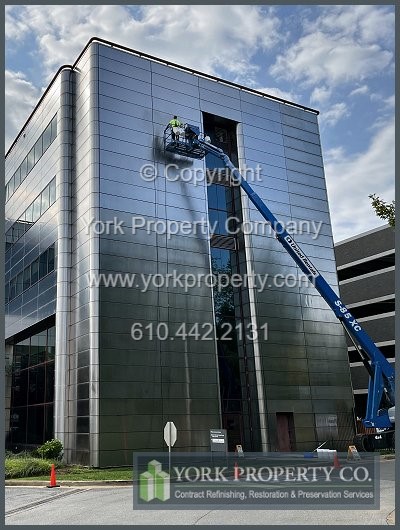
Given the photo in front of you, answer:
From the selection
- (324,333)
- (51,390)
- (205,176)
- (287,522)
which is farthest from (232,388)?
(287,522)

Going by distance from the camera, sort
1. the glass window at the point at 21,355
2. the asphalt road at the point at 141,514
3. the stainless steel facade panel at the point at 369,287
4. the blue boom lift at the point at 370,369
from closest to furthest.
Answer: the asphalt road at the point at 141,514, the blue boom lift at the point at 370,369, the glass window at the point at 21,355, the stainless steel facade panel at the point at 369,287

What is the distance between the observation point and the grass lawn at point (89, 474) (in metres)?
22.8

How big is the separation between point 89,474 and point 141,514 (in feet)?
36.3

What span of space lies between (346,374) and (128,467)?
53.1 feet

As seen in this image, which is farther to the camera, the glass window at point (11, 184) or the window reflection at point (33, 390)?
the glass window at point (11, 184)

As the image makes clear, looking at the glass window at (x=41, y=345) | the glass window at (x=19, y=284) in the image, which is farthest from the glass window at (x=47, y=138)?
the glass window at (x=41, y=345)

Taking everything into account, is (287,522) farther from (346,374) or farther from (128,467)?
(346,374)

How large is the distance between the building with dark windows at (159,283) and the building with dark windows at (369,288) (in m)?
15.3

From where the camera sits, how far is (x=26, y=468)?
2467cm

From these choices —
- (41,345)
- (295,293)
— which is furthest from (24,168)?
(295,293)

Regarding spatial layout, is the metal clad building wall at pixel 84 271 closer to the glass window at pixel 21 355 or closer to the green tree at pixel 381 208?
the glass window at pixel 21 355

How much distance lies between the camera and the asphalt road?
494 inches

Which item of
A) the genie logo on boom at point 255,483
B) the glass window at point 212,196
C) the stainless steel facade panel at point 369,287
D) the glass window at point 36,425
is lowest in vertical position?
the genie logo on boom at point 255,483

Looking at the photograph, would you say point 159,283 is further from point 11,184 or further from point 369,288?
point 369,288
